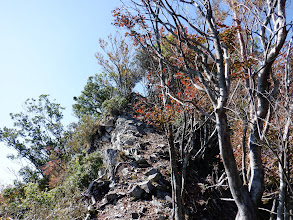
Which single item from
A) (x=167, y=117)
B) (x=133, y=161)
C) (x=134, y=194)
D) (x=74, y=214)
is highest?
(x=167, y=117)

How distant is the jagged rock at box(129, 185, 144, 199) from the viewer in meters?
5.47

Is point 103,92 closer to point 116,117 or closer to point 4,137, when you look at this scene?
point 116,117

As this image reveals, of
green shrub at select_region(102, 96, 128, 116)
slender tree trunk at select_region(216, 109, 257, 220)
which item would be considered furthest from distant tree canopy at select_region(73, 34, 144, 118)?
slender tree trunk at select_region(216, 109, 257, 220)

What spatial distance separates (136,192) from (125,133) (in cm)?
439

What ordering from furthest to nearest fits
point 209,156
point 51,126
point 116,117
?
point 51,126
point 116,117
point 209,156

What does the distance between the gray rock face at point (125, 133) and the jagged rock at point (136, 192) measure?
2.97 metres

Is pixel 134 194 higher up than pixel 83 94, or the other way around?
pixel 83 94

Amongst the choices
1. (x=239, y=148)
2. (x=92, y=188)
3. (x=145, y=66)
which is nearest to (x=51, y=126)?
(x=145, y=66)

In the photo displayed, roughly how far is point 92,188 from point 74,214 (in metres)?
1.27

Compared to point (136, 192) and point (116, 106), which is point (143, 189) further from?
point (116, 106)

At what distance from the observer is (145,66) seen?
14977 millimetres

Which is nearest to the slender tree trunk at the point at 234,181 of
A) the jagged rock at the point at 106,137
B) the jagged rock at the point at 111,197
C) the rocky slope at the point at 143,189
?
the rocky slope at the point at 143,189

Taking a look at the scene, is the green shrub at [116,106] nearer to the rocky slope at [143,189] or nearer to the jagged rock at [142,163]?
the rocky slope at [143,189]

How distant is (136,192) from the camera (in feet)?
18.0
